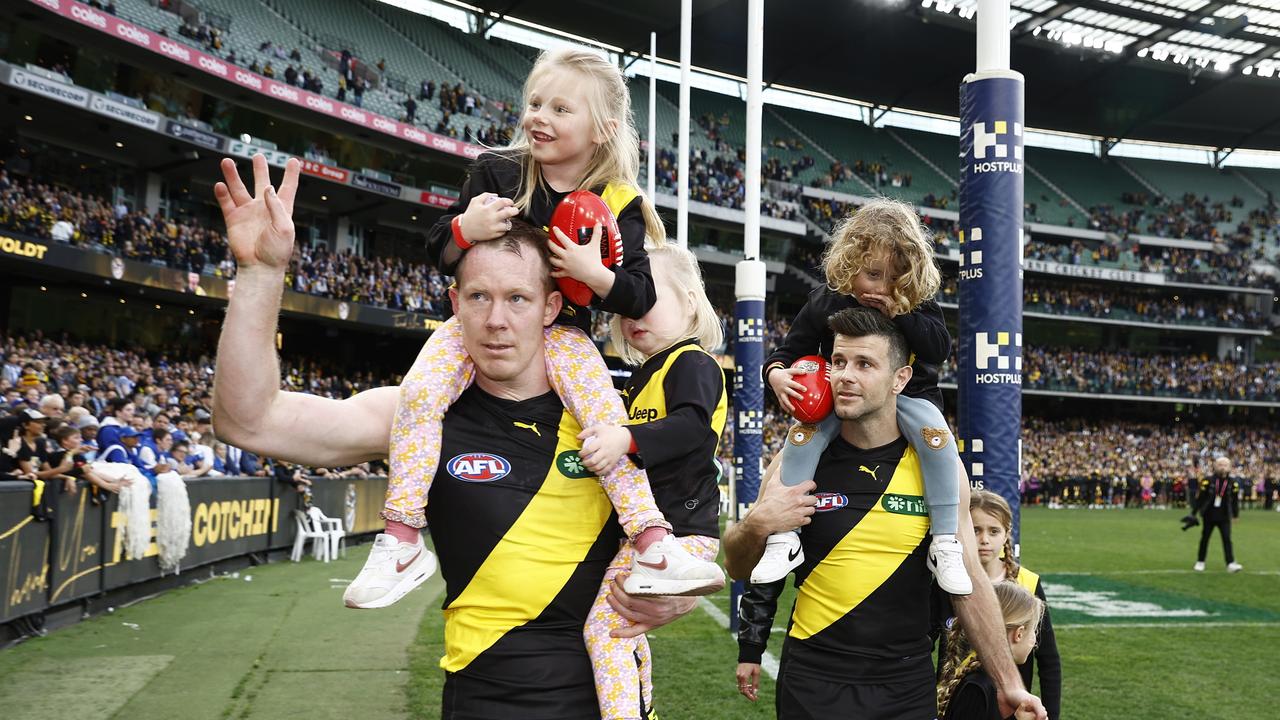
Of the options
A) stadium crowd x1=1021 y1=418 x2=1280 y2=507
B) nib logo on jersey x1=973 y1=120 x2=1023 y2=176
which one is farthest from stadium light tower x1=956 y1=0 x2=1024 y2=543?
stadium crowd x1=1021 y1=418 x2=1280 y2=507

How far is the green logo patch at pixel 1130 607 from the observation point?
40.4 feet

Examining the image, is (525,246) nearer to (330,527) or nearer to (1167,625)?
(1167,625)

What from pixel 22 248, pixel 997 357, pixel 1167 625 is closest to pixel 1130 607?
pixel 1167 625

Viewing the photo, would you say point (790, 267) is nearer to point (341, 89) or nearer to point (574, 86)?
point (341, 89)

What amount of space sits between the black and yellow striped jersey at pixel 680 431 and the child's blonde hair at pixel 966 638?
1.71 m

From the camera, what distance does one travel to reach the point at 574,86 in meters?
2.86

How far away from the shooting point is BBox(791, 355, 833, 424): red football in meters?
3.52

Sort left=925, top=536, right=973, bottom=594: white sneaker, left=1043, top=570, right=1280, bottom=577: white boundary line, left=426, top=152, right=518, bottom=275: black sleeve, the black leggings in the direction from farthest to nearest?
the black leggings < left=1043, top=570, right=1280, bottom=577: white boundary line < left=925, top=536, right=973, bottom=594: white sneaker < left=426, top=152, right=518, bottom=275: black sleeve

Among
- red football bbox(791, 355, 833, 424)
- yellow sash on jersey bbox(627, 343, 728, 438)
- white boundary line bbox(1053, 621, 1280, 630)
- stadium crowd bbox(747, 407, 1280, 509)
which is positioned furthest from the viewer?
stadium crowd bbox(747, 407, 1280, 509)

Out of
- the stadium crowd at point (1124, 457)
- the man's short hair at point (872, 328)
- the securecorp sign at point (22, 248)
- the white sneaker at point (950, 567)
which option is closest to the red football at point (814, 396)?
the man's short hair at point (872, 328)

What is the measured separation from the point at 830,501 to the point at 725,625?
8.13 meters

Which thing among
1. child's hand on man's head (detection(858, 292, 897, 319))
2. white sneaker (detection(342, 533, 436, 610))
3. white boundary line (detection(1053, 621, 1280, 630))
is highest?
child's hand on man's head (detection(858, 292, 897, 319))

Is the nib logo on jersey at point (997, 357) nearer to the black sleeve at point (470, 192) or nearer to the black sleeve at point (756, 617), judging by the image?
the black sleeve at point (756, 617)

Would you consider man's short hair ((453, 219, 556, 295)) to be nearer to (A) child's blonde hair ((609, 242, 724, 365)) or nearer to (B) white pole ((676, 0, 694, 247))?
(A) child's blonde hair ((609, 242, 724, 365))
